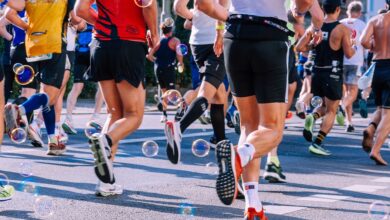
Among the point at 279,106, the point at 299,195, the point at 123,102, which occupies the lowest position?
the point at 299,195

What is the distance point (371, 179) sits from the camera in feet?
27.9

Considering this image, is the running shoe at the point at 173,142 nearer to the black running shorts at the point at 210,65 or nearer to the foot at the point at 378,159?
the black running shorts at the point at 210,65

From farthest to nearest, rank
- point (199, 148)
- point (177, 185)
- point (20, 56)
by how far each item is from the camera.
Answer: point (20, 56), point (199, 148), point (177, 185)

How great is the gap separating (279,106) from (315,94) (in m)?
5.37

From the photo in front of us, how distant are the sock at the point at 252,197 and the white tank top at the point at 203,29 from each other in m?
3.45

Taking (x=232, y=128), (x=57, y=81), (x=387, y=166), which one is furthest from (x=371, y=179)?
(x=232, y=128)

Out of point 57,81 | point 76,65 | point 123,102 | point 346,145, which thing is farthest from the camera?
point 76,65

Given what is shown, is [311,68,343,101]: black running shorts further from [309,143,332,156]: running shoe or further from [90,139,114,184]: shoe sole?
[90,139,114,184]: shoe sole

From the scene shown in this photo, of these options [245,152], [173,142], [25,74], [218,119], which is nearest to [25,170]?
[173,142]

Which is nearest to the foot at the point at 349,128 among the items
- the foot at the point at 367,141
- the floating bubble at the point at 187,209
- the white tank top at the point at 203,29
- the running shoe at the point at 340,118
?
the running shoe at the point at 340,118

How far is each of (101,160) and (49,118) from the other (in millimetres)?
3401

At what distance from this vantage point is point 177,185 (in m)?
7.72

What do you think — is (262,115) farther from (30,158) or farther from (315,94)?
(315,94)

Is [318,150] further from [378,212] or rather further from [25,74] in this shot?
[378,212]
